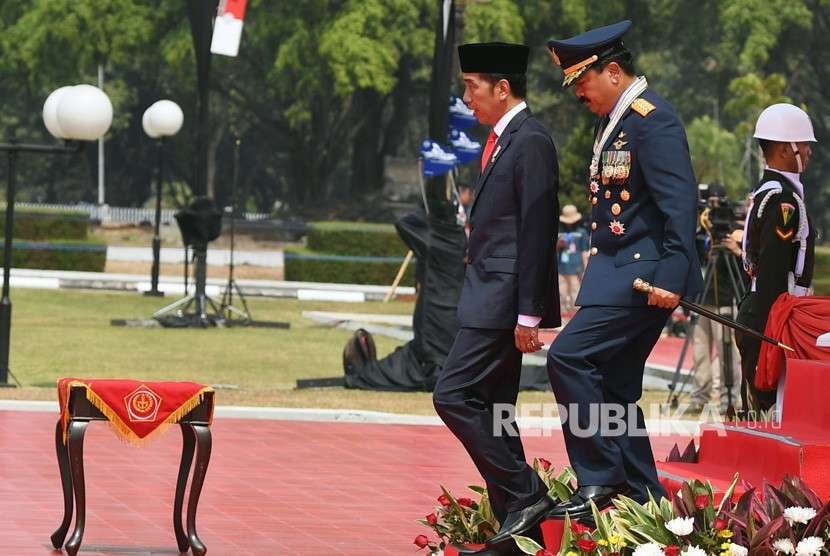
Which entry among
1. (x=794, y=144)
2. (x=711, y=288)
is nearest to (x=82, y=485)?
(x=794, y=144)

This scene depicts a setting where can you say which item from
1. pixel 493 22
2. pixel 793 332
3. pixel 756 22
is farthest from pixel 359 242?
pixel 793 332

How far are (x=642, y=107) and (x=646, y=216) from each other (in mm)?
419

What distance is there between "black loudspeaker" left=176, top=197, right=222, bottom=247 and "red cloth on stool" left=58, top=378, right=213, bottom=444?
631 inches

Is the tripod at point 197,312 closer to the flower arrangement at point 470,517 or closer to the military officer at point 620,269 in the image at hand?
the flower arrangement at point 470,517

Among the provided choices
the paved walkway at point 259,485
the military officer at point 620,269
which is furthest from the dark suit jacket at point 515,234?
the paved walkway at point 259,485

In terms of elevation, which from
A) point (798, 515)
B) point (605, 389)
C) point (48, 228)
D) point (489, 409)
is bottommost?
point (48, 228)

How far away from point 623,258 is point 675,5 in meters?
44.1

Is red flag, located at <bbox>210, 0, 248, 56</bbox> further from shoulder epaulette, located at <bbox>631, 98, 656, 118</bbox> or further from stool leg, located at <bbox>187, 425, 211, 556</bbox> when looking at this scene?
shoulder epaulette, located at <bbox>631, 98, 656, 118</bbox>

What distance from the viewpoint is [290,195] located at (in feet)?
208

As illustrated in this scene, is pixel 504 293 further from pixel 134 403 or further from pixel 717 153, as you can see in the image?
pixel 717 153

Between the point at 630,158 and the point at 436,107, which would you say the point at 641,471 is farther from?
the point at 436,107

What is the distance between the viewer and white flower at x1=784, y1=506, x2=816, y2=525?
571 centimetres

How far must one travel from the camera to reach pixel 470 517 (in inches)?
266

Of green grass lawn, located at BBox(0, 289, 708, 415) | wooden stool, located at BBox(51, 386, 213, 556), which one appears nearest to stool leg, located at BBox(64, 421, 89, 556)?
wooden stool, located at BBox(51, 386, 213, 556)
